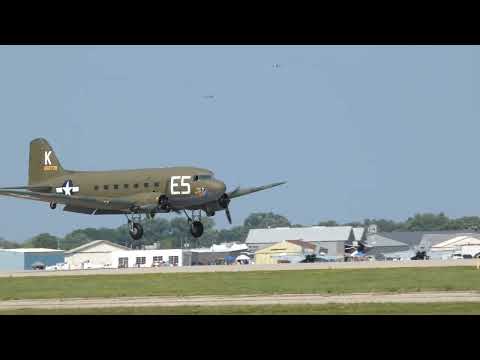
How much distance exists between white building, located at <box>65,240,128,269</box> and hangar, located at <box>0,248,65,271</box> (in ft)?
7.75

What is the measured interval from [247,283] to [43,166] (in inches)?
1073

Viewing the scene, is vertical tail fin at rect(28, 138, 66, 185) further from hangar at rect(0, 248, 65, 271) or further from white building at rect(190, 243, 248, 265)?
white building at rect(190, 243, 248, 265)

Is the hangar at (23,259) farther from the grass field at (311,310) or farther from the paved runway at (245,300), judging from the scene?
the grass field at (311,310)

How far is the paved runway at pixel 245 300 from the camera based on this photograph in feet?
97.9

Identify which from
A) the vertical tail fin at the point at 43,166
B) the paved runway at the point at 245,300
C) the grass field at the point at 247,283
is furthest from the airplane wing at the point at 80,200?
the paved runway at the point at 245,300

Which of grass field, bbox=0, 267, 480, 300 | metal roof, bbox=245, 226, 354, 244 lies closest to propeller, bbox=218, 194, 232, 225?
grass field, bbox=0, 267, 480, 300

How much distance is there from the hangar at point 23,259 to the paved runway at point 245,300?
72919mm

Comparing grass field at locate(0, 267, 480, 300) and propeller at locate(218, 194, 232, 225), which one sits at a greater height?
propeller at locate(218, 194, 232, 225)

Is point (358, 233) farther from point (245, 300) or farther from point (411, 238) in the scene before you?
point (245, 300)

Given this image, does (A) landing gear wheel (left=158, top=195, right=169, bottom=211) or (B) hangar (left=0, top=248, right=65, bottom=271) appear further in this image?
(B) hangar (left=0, top=248, right=65, bottom=271)

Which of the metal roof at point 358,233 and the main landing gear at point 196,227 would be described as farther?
the metal roof at point 358,233

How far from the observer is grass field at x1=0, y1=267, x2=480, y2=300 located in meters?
37.3
